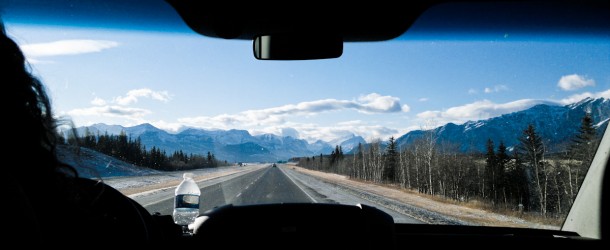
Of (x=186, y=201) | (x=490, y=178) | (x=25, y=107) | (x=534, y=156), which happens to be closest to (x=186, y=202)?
(x=186, y=201)

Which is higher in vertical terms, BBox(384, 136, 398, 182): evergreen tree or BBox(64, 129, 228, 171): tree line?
BBox(64, 129, 228, 171): tree line

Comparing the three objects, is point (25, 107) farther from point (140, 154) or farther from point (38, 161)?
point (140, 154)

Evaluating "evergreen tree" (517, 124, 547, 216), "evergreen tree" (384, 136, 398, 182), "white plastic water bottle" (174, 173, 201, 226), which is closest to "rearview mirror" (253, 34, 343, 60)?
"white plastic water bottle" (174, 173, 201, 226)

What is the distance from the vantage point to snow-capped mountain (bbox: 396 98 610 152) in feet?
15.8

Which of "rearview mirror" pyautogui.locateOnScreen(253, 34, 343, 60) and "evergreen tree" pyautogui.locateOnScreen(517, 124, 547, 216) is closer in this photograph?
"rearview mirror" pyautogui.locateOnScreen(253, 34, 343, 60)

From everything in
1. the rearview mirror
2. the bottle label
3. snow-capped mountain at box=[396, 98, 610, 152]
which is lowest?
the bottle label

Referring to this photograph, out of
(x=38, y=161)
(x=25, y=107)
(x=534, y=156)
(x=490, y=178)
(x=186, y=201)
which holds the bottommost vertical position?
(x=490, y=178)

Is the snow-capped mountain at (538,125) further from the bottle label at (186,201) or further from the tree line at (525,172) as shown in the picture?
the bottle label at (186,201)

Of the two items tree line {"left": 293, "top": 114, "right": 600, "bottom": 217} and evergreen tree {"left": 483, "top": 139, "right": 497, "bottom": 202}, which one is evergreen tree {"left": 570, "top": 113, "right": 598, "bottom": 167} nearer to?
tree line {"left": 293, "top": 114, "right": 600, "bottom": 217}

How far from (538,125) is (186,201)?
376cm

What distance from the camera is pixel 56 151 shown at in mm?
1774

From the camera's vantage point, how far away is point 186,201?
5.14 metres

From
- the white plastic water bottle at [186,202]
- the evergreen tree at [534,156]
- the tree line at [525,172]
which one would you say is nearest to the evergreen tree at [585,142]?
the tree line at [525,172]

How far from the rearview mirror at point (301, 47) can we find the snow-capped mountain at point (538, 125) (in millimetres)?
2620
